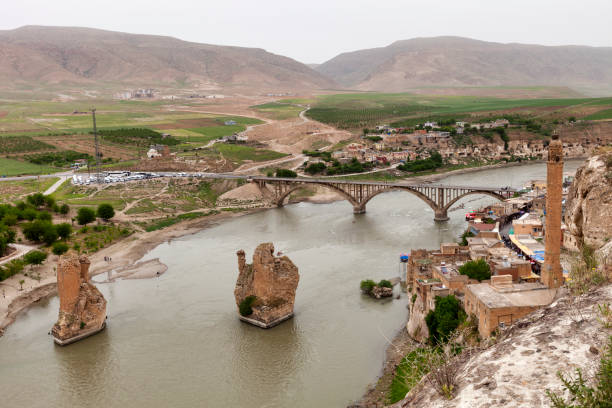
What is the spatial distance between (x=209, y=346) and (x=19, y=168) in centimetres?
6678

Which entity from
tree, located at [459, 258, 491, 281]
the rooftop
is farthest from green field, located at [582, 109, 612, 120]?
the rooftop

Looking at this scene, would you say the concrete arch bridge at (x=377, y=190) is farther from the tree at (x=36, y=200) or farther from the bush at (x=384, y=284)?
the tree at (x=36, y=200)

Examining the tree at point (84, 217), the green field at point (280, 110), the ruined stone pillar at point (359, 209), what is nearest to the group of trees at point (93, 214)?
the tree at point (84, 217)

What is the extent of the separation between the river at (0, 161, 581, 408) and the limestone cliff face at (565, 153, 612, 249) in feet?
41.7

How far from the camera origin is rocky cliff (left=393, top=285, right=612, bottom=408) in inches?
335

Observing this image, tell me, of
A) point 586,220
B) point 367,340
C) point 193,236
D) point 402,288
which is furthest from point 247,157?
point 586,220

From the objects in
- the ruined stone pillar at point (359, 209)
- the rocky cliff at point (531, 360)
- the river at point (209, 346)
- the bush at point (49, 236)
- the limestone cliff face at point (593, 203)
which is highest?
the limestone cliff face at point (593, 203)

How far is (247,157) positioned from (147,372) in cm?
6947

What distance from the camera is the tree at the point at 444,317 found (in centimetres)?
2330

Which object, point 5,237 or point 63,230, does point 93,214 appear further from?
point 5,237

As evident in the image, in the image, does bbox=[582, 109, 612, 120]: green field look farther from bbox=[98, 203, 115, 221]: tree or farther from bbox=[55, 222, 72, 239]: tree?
bbox=[55, 222, 72, 239]: tree

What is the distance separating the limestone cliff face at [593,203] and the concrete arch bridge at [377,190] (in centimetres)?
4143

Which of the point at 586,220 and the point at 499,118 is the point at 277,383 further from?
the point at 499,118

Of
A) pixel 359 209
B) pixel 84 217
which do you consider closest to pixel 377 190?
pixel 359 209
